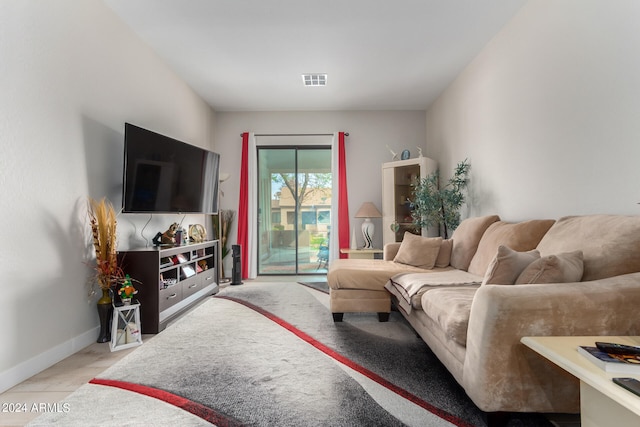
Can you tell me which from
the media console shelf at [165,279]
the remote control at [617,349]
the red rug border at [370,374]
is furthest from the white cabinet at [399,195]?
the remote control at [617,349]

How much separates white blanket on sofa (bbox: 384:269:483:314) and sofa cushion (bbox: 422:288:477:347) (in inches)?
4.9

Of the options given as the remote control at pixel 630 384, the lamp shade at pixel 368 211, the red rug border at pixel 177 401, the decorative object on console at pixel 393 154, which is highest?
the decorative object on console at pixel 393 154

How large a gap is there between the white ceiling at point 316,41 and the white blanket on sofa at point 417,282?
220 centimetres

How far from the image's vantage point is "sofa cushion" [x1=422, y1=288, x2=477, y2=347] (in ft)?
5.02

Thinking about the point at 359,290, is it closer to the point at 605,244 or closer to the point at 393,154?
the point at 605,244

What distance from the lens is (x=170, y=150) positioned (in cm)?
329

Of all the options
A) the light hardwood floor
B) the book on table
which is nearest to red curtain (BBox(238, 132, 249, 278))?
the light hardwood floor

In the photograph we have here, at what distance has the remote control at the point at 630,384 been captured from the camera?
2.72 feet

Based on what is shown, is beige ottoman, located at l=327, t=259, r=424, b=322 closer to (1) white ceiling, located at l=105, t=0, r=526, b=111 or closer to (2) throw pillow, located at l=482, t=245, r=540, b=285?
(2) throw pillow, located at l=482, t=245, r=540, b=285

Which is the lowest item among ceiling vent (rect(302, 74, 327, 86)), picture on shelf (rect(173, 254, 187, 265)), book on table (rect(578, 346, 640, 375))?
book on table (rect(578, 346, 640, 375))

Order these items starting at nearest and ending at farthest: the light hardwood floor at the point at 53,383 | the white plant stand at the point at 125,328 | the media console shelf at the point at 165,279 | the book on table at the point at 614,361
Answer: the book on table at the point at 614,361, the light hardwood floor at the point at 53,383, the white plant stand at the point at 125,328, the media console shelf at the point at 165,279

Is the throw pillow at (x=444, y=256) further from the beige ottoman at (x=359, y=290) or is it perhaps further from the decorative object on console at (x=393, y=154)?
the decorative object on console at (x=393, y=154)

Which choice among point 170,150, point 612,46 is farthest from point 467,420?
point 170,150

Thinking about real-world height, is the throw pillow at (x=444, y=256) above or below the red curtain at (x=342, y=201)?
below
